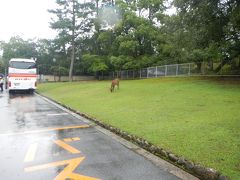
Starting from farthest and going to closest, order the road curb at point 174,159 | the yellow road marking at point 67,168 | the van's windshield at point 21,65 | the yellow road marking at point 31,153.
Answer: the van's windshield at point 21,65 → the yellow road marking at point 31,153 → the yellow road marking at point 67,168 → the road curb at point 174,159

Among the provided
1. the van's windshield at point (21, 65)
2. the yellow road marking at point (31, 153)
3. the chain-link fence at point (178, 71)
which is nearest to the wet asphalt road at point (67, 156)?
the yellow road marking at point (31, 153)

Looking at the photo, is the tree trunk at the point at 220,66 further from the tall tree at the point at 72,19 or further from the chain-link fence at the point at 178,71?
the tall tree at the point at 72,19

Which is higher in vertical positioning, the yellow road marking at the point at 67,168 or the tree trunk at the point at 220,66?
the tree trunk at the point at 220,66

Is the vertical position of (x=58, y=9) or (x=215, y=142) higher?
(x=58, y=9)

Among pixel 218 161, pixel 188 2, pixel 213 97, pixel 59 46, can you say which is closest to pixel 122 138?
pixel 218 161

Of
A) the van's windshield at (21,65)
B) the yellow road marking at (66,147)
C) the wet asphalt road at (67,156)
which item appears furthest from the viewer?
the van's windshield at (21,65)

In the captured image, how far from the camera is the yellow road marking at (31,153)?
17.7 ft

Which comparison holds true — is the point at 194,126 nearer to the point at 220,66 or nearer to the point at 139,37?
the point at 220,66

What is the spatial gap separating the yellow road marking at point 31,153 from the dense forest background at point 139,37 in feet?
41.9

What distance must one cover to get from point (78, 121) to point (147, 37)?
74.5ft

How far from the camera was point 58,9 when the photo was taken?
3791 centimetres

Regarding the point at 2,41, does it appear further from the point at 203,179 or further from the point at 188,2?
the point at 203,179

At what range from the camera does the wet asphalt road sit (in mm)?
4617

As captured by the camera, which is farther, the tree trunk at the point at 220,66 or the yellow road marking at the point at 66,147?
the tree trunk at the point at 220,66
